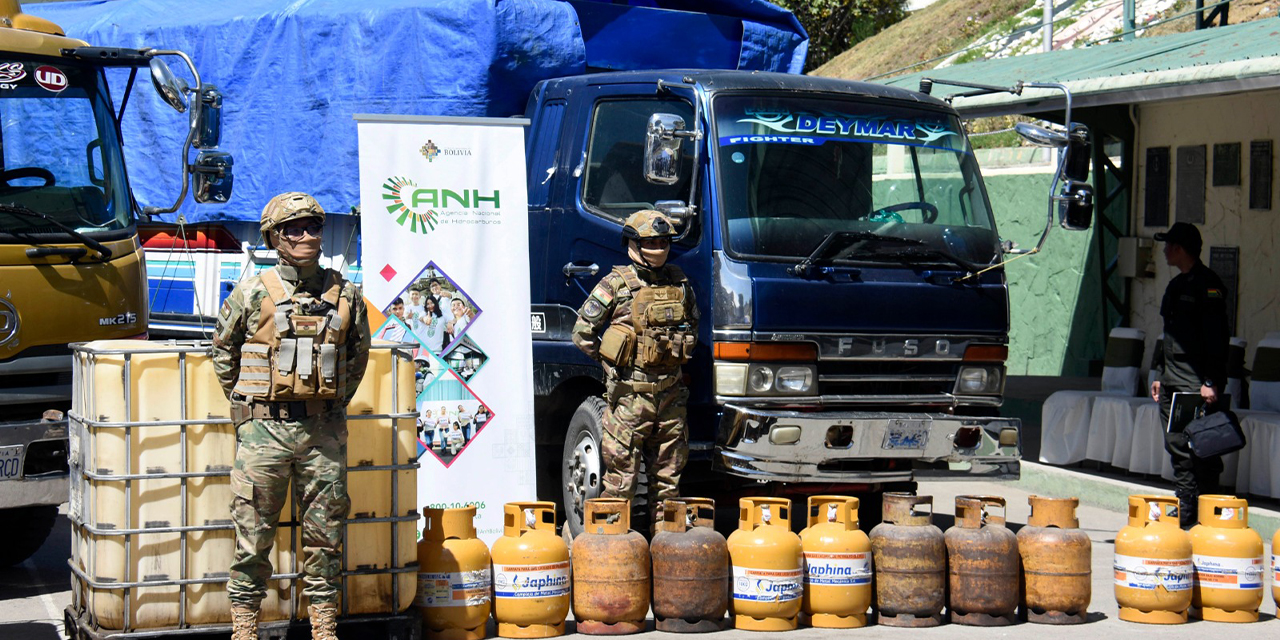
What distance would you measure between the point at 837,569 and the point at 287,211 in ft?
9.79

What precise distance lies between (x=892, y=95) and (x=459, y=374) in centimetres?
297

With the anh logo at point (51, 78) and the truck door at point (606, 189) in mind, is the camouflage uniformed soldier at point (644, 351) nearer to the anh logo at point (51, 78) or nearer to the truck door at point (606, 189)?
the truck door at point (606, 189)

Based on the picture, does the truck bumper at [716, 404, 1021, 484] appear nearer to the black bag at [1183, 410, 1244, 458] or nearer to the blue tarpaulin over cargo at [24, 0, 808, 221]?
the black bag at [1183, 410, 1244, 458]

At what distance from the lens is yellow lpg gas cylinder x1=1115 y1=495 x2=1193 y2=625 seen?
22.9 feet

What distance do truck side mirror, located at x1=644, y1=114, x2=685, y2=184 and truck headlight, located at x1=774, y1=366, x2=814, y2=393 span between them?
1174 mm

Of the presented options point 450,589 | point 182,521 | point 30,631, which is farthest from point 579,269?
point 30,631

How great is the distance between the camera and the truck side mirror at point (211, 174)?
7.85 metres

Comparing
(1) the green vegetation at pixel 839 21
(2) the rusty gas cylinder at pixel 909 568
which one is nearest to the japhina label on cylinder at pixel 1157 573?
(2) the rusty gas cylinder at pixel 909 568

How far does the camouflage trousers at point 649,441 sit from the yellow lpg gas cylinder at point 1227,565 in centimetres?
259

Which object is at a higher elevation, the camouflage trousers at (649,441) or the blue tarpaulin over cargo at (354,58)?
the blue tarpaulin over cargo at (354,58)

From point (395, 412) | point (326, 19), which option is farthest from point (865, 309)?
point (326, 19)

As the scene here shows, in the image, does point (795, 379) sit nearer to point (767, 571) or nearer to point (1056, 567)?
point (767, 571)

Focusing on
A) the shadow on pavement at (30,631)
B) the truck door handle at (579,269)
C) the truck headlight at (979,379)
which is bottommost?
the shadow on pavement at (30,631)

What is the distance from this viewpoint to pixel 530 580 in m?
6.60
